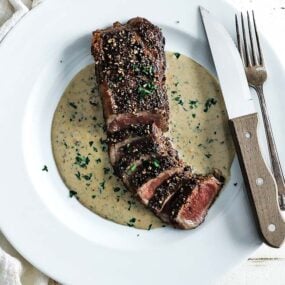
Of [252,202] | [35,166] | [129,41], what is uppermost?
[129,41]

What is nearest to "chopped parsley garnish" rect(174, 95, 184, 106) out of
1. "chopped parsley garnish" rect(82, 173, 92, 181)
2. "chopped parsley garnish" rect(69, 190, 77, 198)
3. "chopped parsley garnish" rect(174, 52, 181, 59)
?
"chopped parsley garnish" rect(174, 52, 181, 59)

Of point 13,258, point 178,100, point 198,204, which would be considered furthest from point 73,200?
point 178,100

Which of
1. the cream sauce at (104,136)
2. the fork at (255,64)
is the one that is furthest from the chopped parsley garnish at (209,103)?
the fork at (255,64)

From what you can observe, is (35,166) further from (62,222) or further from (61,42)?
(61,42)

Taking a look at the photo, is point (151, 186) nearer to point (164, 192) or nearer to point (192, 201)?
point (164, 192)

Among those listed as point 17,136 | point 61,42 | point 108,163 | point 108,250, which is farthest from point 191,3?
point 108,250

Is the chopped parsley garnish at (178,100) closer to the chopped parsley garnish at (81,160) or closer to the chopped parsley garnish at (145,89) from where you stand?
the chopped parsley garnish at (145,89)
